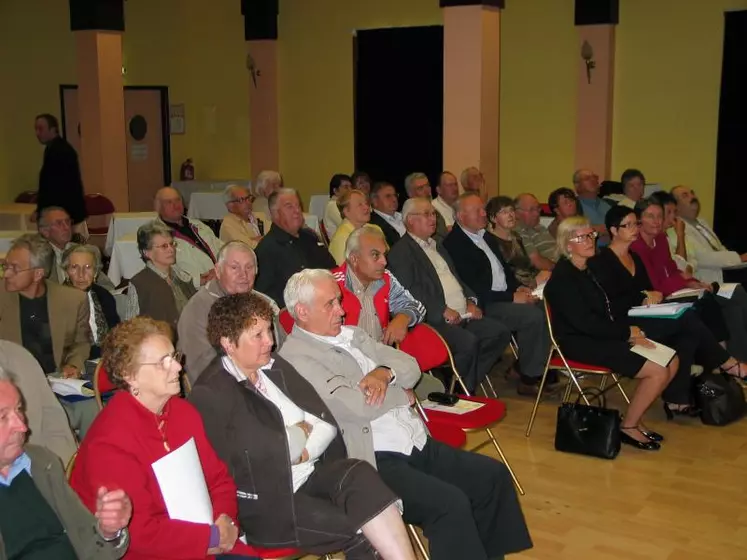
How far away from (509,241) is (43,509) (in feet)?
14.5

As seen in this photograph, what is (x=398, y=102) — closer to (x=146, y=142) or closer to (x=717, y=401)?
(x=146, y=142)

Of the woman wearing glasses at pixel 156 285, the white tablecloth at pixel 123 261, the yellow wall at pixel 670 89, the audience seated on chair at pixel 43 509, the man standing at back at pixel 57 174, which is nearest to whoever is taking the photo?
the audience seated on chair at pixel 43 509

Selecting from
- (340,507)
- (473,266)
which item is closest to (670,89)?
(473,266)

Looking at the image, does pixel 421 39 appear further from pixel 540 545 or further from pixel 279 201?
pixel 540 545

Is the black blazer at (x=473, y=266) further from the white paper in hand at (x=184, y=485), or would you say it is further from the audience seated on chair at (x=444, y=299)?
the white paper in hand at (x=184, y=485)

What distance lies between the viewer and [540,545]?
3.70m

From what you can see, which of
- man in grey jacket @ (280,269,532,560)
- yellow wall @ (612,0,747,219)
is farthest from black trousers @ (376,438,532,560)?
yellow wall @ (612,0,747,219)

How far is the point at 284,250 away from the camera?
547 centimetres

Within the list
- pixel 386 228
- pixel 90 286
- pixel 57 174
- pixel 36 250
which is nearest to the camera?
pixel 36 250

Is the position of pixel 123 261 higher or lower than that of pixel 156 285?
lower

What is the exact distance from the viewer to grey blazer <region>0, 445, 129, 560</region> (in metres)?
2.20

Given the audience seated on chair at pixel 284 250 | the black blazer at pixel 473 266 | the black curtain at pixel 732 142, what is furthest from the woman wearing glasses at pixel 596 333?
the black curtain at pixel 732 142

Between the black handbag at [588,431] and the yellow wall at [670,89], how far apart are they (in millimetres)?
6127

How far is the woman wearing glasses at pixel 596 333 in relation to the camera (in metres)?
4.84
